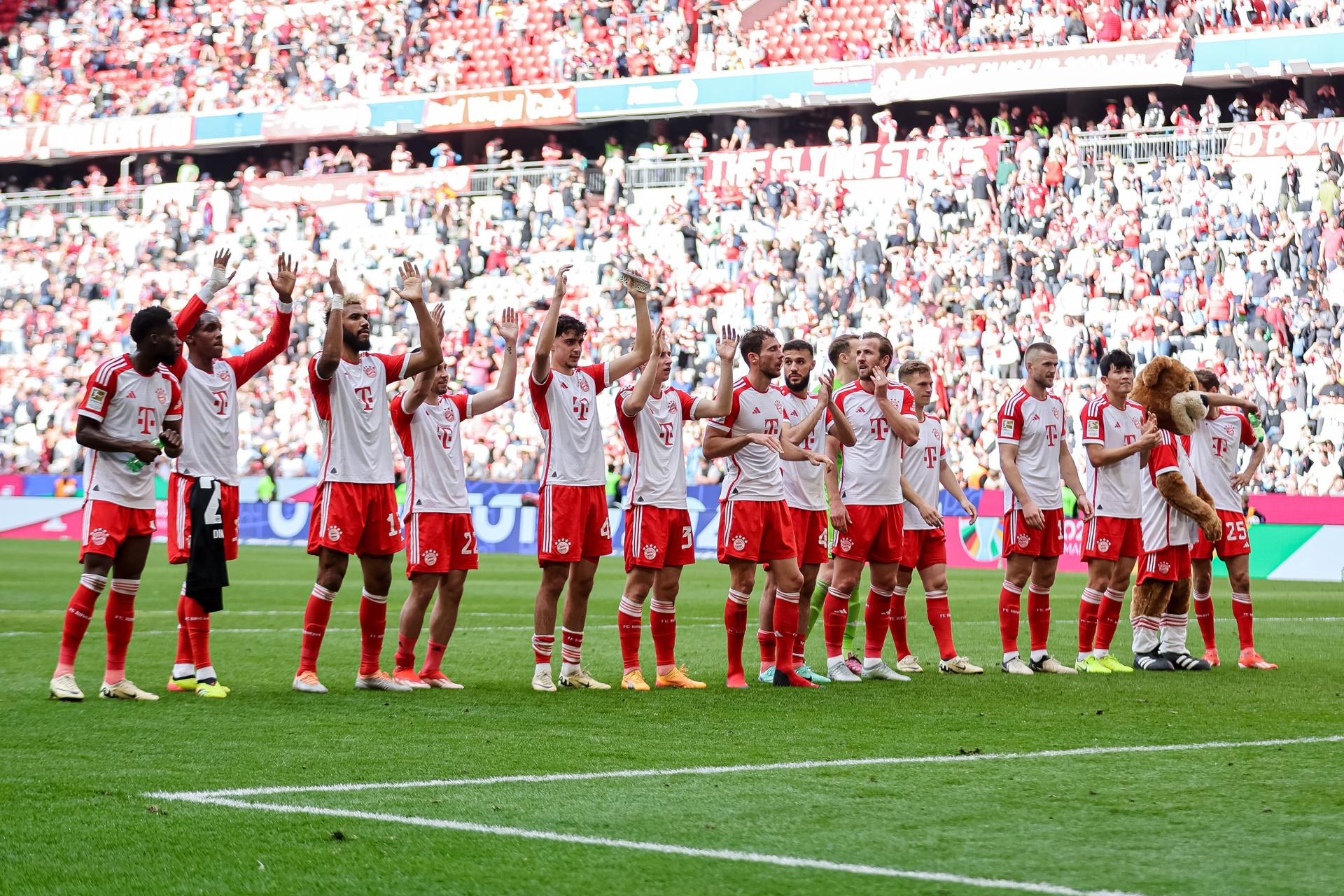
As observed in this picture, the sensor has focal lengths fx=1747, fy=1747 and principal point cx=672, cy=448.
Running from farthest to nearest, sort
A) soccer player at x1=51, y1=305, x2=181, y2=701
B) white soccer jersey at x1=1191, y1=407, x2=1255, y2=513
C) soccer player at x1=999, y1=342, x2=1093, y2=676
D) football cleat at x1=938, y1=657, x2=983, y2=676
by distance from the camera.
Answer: white soccer jersey at x1=1191, y1=407, x2=1255, y2=513
soccer player at x1=999, y1=342, x2=1093, y2=676
football cleat at x1=938, y1=657, x2=983, y2=676
soccer player at x1=51, y1=305, x2=181, y2=701

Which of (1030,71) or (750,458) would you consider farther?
(1030,71)

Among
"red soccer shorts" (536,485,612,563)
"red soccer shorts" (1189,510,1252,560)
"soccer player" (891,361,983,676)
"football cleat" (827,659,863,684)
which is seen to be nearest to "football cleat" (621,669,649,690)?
"red soccer shorts" (536,485,612,563)

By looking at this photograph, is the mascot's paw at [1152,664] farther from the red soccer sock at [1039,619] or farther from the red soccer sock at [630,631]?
the red soccer sock at [630,631]

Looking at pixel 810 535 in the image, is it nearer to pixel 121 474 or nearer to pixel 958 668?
pixel 958 668

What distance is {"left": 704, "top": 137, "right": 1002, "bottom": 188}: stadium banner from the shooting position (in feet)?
105

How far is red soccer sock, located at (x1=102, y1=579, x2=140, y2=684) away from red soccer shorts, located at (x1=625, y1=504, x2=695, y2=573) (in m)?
2.83

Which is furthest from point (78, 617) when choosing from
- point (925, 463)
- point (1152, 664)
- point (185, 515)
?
point (1152, 664)

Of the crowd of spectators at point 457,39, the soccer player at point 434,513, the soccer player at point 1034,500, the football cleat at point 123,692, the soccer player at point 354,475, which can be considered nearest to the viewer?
the football cleat at point 123,692

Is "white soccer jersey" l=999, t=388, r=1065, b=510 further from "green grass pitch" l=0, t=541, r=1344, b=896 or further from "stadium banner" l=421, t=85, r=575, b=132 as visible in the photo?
"stadium banner" l=421, t=85, r=575, b=132

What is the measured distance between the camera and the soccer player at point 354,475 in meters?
9.95

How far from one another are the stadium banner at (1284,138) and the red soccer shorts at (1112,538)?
61.5 feet

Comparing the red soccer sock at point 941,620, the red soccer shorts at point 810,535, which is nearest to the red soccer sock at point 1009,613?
the red soccer sock at point 941,620

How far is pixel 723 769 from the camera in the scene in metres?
6.96

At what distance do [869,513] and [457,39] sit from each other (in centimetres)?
3219
